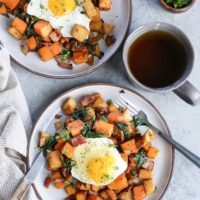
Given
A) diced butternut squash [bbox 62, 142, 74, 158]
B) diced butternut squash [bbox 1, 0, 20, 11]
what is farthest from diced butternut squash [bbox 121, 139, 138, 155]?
diced butternut squash [bbox 1, 0, 20, 11]

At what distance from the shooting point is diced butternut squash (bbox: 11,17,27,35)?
83.8 inches

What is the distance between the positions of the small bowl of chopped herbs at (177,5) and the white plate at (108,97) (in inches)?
15.5

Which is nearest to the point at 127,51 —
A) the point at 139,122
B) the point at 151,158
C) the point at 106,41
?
the point at 106,41

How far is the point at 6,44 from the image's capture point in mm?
2168

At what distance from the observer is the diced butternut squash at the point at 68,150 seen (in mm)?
2088

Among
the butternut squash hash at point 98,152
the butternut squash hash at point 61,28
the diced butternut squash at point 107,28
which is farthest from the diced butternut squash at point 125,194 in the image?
the diced butternut squash at point 107,28

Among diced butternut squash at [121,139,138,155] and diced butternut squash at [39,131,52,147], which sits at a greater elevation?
diced butternut squash at [39,131,52,147]

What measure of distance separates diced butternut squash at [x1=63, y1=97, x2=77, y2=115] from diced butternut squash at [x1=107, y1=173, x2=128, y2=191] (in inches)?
13.1

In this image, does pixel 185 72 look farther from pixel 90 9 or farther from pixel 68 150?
pixel 68 150

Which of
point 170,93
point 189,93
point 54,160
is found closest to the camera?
point 189,93

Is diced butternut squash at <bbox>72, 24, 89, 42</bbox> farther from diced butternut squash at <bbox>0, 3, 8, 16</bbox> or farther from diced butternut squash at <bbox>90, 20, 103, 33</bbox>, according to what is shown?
diced butternut squash at <bbox>0, 3, 8, 16</bbox>

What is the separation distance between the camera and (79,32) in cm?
211

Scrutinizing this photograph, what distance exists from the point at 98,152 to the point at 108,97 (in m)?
0.24

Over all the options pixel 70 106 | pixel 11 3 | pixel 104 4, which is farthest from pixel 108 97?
pixel 11 3
